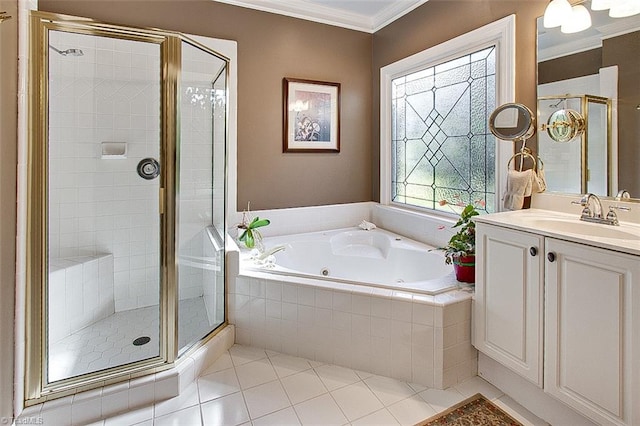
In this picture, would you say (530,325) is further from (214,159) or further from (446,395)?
(214,159)

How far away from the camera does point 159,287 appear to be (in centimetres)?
202

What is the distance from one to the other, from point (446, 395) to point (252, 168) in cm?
223

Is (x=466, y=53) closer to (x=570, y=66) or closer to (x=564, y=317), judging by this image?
(x=570, y=66)

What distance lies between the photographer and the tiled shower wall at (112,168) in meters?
2.36

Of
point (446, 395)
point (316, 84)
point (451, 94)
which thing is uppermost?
point (316, 84)

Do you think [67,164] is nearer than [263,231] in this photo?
Yes

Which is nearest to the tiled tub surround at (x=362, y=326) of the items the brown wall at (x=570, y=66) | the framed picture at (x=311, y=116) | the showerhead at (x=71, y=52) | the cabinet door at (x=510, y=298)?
the cabinet door at (x=510, y=298)

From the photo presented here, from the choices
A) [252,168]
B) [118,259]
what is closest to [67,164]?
[118,259]

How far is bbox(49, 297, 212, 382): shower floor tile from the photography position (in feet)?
5.98

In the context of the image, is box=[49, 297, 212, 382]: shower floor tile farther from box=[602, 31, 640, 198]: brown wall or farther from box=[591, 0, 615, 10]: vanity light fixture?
box=[591, 0, 615, 10]: vanity light fixture

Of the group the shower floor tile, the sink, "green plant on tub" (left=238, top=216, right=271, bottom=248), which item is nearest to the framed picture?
"green plant on tub" (left=238, top=216, right=271, bottom=248)

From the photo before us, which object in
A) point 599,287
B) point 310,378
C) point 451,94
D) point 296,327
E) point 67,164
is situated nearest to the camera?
point 599,287

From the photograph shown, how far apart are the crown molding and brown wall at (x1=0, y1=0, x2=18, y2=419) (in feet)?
5.95

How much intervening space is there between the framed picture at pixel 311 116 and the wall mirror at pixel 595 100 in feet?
5.79
